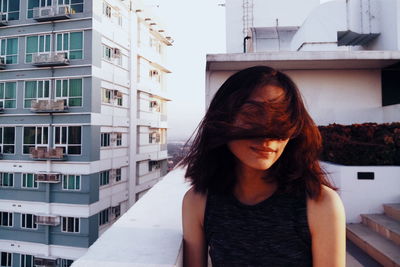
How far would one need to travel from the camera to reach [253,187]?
1075mm

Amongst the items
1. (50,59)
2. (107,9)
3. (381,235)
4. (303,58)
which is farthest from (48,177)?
(381,235)

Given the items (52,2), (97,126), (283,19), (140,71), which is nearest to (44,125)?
(97,126)

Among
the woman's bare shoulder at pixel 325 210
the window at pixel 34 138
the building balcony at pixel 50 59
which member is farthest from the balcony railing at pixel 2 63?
the woman's bare shoulder at pixel 325 210

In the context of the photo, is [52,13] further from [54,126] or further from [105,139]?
[105,139]

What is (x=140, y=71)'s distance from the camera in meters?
19.1

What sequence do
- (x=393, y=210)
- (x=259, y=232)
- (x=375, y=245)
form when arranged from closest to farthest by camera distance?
1. (x=259, y=232)
2. (x=375, y=245)
3. (x=393, y=210)

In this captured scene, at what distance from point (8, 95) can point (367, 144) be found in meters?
16.4

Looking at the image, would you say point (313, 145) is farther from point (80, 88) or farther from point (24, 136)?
point (24, 136)

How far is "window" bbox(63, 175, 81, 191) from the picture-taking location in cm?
1391

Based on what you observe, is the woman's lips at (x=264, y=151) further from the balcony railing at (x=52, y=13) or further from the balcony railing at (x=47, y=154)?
the balcony railing at (x=52, y=13)

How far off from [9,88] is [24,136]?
8.73 feet

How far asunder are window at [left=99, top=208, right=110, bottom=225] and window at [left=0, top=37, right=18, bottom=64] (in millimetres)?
9127

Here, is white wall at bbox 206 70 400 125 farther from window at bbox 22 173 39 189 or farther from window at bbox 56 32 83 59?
window at bbox 22 173 39 189

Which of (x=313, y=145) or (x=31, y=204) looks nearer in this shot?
(x=313, y=145)
